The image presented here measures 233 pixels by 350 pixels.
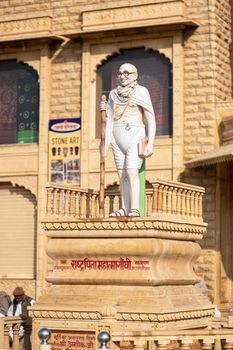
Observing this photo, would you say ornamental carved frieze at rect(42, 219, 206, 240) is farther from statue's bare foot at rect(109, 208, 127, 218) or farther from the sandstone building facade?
the sandstone building facade

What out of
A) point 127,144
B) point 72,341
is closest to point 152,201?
point 127,144

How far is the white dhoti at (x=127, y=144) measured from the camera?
12.6 metres

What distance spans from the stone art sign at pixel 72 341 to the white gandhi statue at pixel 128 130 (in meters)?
1.78

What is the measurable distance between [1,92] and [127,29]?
13.2 feet

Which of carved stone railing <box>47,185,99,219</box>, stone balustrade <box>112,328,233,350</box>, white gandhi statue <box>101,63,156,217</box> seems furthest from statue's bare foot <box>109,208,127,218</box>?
stone balustrade <box>112,328,233,350</box>

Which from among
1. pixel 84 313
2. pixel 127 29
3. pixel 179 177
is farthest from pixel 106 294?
pixel 127 29

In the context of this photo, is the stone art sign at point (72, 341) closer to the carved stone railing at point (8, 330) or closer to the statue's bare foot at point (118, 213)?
the carved stone railing at point (8, 330)

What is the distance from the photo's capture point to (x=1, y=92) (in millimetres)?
22469

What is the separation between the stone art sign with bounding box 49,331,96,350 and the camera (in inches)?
461

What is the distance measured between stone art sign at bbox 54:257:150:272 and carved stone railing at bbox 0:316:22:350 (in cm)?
105

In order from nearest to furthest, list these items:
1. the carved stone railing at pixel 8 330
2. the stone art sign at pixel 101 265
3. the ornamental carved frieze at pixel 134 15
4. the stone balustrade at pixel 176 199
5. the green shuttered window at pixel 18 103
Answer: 1. the stone art sign at pixel 101 265
2. the stone balustrade at pixel 176 199
3. the carved stone railing at pixel 8 330
4. the ornamental carved frieze at pixel 134 15
5. the green shuttered window at pixel 18 103

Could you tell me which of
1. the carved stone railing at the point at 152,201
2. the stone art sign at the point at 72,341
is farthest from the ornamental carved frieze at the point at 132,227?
the stone art sign at the point at 72,341

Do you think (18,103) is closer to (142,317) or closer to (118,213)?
(118,213)

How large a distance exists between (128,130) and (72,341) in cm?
310
